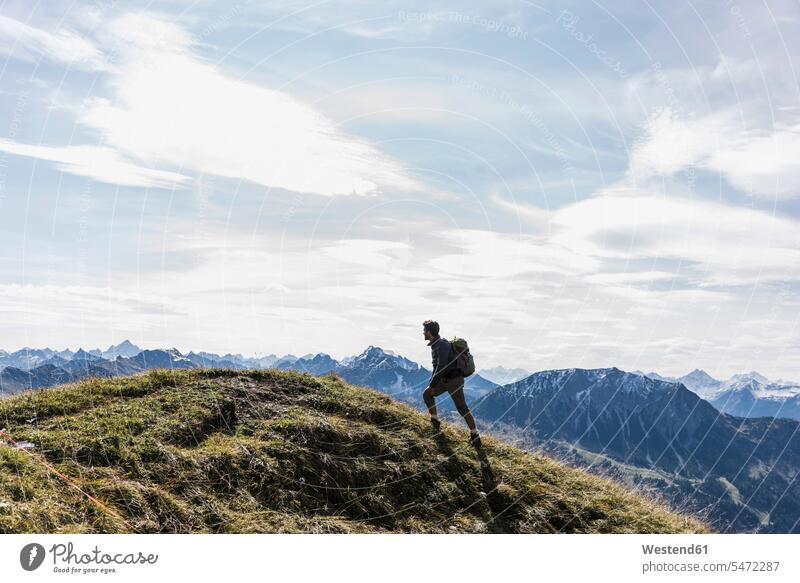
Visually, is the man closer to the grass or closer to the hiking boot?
the hiking boot

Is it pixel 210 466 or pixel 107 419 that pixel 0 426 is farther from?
pixel 210 466

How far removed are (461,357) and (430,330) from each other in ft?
4.24

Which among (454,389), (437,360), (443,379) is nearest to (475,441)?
(454,389)

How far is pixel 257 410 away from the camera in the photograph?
16.3m

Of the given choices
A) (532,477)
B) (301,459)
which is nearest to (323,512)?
(301,459)

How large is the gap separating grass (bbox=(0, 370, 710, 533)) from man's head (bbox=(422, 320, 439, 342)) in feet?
9.19
